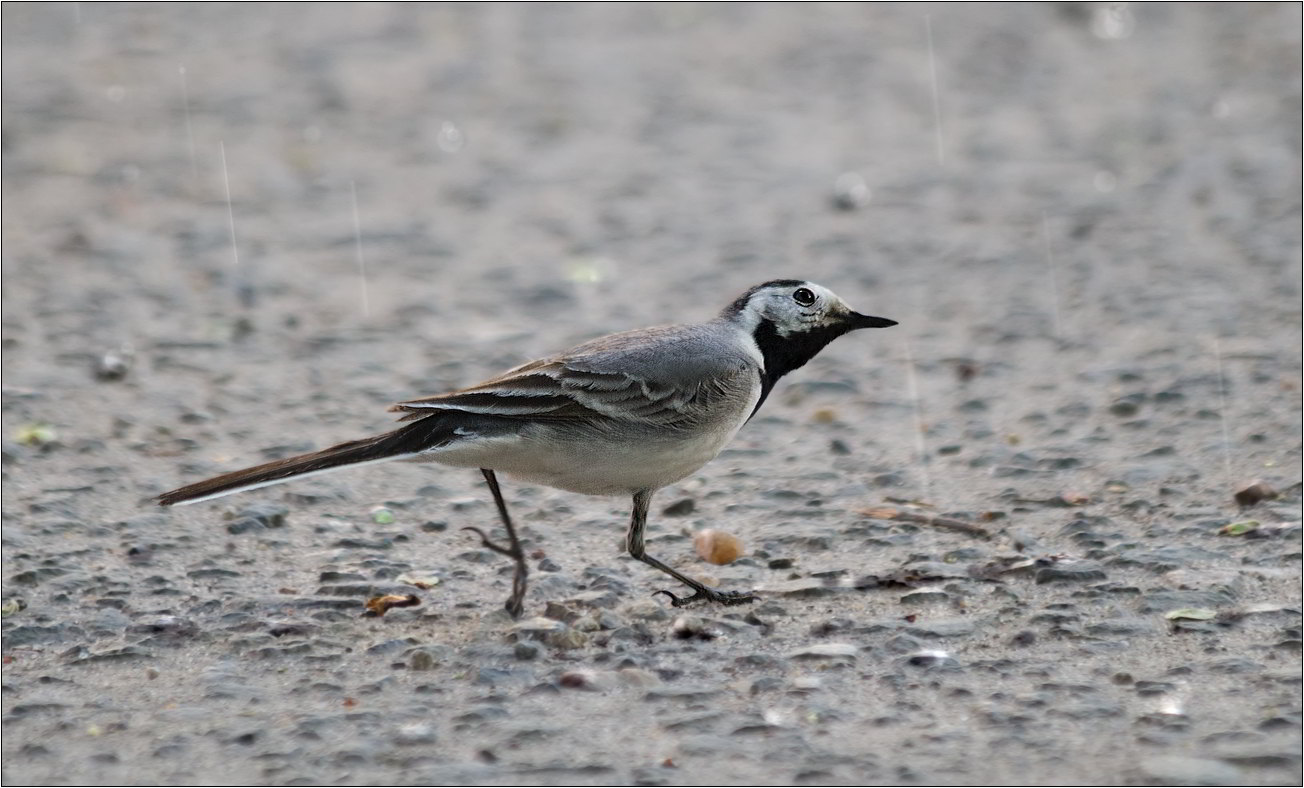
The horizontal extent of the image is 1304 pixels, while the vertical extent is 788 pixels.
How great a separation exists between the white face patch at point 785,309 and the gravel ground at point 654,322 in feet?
2.91

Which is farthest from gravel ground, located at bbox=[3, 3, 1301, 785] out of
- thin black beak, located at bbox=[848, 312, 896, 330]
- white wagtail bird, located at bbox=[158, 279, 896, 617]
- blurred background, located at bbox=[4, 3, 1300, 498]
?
thin black beak, located at bbox=[848, 312, 896, 330]

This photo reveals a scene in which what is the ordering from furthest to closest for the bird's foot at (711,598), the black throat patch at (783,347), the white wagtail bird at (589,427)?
the black throat patch at (783,347)
the bird's foot at (711,598)
the white wagtail bird at (589,427)

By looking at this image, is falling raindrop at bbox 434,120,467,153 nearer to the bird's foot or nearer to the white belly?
the white belly

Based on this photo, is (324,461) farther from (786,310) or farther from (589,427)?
(786,310)

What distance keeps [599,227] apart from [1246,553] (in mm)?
5456

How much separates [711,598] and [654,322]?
3.36m

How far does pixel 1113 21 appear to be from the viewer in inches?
549

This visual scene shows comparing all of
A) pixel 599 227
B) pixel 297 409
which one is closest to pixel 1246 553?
pixel 297 409

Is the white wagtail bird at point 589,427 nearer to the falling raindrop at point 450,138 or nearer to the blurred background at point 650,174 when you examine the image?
the blurred background at point 650,174

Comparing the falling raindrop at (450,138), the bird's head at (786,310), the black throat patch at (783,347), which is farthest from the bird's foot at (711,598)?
the falling raindrop at (450,138)

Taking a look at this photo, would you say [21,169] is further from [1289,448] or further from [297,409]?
[1289,448]

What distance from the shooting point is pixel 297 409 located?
25.7ft

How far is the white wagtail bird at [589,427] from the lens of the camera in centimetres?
540

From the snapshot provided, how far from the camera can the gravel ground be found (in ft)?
15.6
